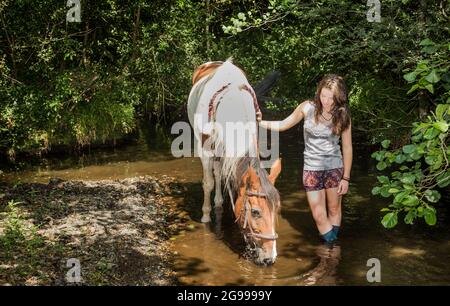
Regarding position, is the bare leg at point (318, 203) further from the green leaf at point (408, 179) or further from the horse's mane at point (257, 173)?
the green leaf at point (408, 179)

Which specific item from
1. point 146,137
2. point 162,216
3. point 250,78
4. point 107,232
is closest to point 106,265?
point 107,232

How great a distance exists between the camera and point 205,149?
6566 mm

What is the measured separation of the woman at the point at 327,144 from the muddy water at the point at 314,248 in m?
0.56

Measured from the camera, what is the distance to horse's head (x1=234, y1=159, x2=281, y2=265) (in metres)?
4.70

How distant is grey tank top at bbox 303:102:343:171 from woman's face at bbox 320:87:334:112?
0.18 meters

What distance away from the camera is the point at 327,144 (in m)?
5.35

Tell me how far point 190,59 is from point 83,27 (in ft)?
9.14

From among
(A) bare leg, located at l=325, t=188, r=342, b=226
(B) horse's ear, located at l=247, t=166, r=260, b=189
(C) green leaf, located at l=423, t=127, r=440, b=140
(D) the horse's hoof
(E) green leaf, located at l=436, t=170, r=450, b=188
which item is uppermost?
(C) green leaf, located at l=423, t=127, r=440, b=140

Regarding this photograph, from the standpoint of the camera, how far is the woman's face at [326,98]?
17.1ft

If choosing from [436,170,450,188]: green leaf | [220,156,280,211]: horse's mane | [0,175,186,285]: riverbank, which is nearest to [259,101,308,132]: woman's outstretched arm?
[220,156,280,211]: horse's mane

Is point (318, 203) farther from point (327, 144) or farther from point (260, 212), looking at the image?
point (260, 212)

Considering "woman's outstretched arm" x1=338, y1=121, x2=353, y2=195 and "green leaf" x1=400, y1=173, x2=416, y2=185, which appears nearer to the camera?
"green leaf" x1=400, y1=173, x2=416, y2=185

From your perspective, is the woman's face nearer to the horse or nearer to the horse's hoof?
the horse

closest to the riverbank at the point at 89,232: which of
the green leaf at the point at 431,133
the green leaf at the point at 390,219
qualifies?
the green leaf at the point at 390,219
